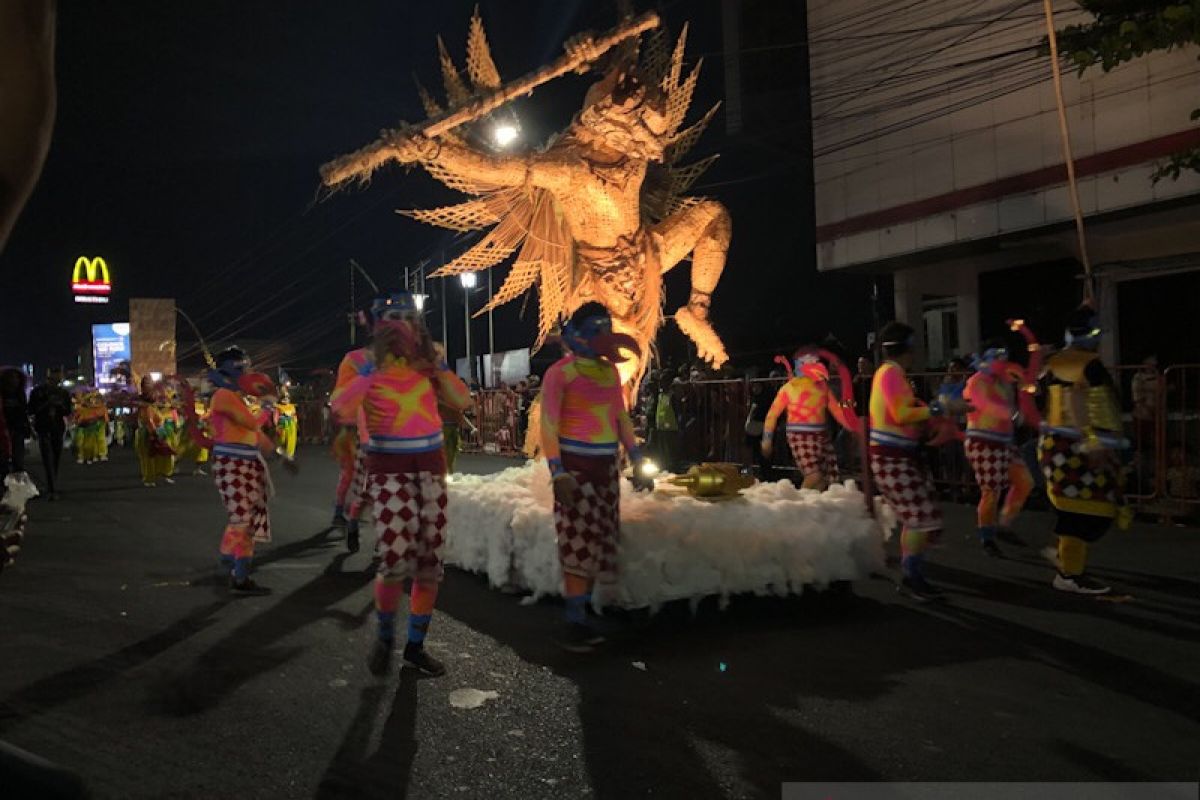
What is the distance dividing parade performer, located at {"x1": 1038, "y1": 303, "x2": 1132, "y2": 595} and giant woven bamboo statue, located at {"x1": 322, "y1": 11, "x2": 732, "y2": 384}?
2.66m

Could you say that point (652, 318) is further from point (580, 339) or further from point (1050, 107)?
point (1050, 107)

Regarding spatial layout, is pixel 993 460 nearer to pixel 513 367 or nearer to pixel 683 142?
pixel 683 142

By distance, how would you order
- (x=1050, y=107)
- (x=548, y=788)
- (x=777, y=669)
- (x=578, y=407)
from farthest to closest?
(x=1050, y=107)
(x=578, y=407)
(x=777, y=669)
(x=548, y=788)

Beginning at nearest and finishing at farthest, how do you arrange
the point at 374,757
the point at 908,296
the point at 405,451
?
the point at 374,757
the point at 405,451
the point at 908,296

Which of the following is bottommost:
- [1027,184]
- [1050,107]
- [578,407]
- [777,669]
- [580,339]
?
[777,669]

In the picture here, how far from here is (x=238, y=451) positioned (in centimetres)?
655

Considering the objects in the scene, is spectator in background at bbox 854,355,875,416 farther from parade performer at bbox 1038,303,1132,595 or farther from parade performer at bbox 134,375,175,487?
parade performer at bbox 134,375,175,487

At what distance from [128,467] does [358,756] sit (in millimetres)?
17744


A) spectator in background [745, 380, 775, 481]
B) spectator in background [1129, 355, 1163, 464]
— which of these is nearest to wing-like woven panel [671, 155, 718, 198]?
spectator in background [745, 380, 775, 481]

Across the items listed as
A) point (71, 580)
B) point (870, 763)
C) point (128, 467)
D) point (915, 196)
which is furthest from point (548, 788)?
point (128, 467)

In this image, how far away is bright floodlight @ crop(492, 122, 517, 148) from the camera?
6938mm

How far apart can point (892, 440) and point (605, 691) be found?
289 cm

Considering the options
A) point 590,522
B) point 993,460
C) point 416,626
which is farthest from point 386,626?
point 993,460

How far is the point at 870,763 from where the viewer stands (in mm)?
3373
